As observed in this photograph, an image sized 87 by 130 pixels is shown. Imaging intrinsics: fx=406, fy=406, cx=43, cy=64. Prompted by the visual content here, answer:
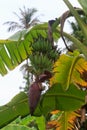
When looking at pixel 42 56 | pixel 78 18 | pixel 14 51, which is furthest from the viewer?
pixel 14 51

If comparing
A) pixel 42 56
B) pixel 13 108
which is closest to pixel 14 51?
pixel 13 108

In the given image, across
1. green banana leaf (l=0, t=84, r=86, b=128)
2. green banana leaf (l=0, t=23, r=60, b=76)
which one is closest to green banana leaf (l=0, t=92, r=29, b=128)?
green banana leaf (l=0, t=84, r=86, b=128)

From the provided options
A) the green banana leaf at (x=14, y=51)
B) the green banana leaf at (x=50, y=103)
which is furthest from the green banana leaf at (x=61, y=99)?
the green banana leaf at (x=14, y=51)

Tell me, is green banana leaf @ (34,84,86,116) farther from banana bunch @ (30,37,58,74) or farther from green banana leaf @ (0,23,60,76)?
green banana leaf @ (0,23,60,76)

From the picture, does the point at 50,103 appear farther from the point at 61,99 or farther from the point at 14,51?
the point at 14,51

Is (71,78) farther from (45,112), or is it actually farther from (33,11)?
(33,11)

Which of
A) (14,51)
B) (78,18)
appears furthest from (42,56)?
(14,51)

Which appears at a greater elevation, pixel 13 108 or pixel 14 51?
pixel 14 51

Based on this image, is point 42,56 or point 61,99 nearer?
point 42,56

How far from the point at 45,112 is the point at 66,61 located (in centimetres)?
27

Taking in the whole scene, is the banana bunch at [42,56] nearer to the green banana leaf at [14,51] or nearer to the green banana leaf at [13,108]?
the green banana leaf at [13,108]

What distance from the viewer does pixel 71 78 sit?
1986mm

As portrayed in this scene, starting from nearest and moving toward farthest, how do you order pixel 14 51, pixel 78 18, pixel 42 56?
pixel 42 56 < pixel 78 18 < pixel 14 51

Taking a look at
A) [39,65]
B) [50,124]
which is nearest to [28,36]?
[50,124]
